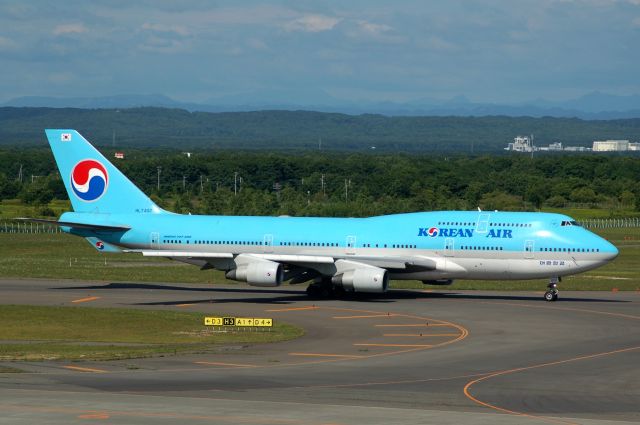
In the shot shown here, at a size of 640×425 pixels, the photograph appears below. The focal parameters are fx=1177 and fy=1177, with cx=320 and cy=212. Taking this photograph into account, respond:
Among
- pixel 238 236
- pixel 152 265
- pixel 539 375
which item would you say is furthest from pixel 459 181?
pixel 539 375

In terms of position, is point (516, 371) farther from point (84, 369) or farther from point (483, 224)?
point (483, 224)

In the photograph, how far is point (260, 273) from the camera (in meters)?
63.7

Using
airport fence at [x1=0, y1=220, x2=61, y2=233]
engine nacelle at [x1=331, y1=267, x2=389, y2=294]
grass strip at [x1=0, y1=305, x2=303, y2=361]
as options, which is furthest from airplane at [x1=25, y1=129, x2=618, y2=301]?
airport fence at [x1=0, y1=220, x2=61, y2=233]

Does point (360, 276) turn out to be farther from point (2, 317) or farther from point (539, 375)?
point (539, 375)

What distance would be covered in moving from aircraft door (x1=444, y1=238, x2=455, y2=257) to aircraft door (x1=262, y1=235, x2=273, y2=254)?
1004 cm

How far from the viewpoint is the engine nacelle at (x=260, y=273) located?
63.6 metres

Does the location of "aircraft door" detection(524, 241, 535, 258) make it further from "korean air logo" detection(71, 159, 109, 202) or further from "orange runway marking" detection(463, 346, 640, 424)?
"korean air logo" detection(71, 159, 109, 202)

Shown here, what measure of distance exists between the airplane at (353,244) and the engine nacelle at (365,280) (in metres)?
0.05

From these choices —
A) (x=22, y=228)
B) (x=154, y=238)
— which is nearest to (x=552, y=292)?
(x=154, y=238)

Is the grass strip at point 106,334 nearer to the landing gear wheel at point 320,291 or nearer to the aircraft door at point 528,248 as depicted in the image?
the landing gear wheel at point 320,291

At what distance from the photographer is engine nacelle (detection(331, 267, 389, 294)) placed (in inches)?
2488

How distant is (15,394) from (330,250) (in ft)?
113

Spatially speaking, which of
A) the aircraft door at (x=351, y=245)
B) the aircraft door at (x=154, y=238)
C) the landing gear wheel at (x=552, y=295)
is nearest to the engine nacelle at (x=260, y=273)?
the aircraft door at (x=351, y=245)

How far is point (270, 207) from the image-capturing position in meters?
146
